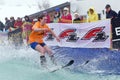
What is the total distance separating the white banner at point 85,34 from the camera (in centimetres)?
1188

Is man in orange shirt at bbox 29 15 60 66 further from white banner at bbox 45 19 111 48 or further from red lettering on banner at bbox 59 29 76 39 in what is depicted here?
red lettering on banner at bbox 59 29 76 39

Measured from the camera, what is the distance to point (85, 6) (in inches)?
856

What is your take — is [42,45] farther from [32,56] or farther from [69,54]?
[32,56]

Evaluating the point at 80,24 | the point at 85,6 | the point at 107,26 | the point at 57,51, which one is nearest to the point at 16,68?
the point at 57,51

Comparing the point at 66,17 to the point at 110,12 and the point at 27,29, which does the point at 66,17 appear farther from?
the point at 27,29

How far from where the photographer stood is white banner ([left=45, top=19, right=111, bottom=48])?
11875mm

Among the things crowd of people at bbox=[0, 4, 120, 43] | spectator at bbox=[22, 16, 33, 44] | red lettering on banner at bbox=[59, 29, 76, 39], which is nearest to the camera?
crowd of people at bbox=[0, 4, 120, 43]

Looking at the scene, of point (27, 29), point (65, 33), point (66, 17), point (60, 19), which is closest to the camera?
point (65, 33)

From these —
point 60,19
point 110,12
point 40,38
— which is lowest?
point 40,38

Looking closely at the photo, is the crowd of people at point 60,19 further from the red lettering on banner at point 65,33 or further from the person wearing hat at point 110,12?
the red lettering on banner at point 65,33

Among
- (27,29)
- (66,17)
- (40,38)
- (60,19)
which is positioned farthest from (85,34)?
(27,29)

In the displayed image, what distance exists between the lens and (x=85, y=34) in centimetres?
1262

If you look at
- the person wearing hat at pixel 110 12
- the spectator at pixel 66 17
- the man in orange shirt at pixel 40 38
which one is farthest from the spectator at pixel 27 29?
the person wearing hat at pixel 110 12

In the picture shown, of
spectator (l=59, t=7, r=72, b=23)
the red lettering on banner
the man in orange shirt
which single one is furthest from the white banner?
the man in orange shirt
